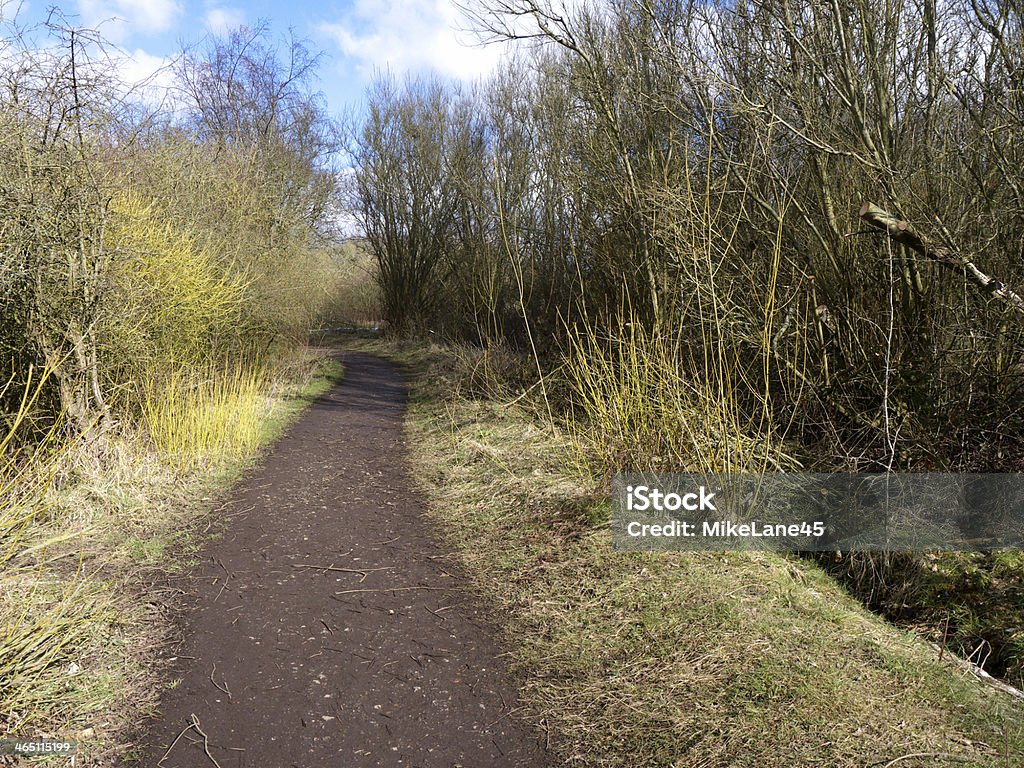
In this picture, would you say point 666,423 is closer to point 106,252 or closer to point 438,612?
point 438,612

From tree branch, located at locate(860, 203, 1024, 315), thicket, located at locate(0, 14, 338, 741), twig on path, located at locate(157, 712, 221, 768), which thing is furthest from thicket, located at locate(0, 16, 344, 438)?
tree branch, located at locate(860, 203, 1024, 315)

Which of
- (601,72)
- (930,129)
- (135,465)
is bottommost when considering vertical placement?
(135,465)

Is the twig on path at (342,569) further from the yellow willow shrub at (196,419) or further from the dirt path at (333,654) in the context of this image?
the yellow willow shrub at (196,419)

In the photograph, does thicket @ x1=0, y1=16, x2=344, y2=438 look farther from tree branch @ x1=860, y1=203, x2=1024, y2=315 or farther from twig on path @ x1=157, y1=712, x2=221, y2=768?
tree branch @ x1=860, y1=203, x2=1024, y2=315

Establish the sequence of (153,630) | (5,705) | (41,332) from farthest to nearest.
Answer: (41,332)
(153,630)
(5,705)

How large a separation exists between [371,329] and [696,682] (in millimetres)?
25126

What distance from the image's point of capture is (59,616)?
12.0ft

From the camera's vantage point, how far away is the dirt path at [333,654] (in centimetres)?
307

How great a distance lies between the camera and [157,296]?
7660 mm

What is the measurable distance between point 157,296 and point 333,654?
17.7ft

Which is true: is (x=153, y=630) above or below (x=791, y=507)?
below

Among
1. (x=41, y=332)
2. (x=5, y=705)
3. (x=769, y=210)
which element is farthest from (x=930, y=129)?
(x=41, y=332)

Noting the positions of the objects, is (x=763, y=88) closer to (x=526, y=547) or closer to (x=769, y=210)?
(x=769, y=210)

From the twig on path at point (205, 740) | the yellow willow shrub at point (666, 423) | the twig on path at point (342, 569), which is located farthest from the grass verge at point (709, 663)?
the twig on path at point (205, 740)
